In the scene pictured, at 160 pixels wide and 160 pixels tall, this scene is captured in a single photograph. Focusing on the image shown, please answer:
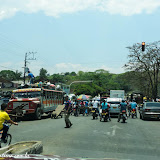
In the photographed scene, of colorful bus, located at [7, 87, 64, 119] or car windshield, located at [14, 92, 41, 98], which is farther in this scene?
car windshield, located at [14, 92, 41, 98]

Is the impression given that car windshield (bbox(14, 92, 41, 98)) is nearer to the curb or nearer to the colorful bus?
the colorful bus

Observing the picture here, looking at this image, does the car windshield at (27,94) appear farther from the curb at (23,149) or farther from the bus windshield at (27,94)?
the curb at (23,149)

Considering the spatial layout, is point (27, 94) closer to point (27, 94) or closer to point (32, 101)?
point (27, 94)

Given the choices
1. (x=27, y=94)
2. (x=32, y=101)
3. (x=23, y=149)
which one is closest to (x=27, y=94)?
(x=27, y=94)

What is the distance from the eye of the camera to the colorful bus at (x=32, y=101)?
773 inches

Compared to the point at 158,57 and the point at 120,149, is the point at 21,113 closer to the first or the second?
the point at 120,149

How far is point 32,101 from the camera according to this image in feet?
64.6

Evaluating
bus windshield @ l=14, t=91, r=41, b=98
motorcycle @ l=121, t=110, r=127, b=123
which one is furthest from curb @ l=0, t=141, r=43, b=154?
bus windshield @ l=14, t=91, r=41, b=98

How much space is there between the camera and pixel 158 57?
3784 cm

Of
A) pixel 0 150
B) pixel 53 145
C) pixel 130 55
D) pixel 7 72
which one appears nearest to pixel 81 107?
pixel 130 55

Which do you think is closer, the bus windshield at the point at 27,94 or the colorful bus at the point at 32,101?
the colorful bus at the point at 32,101

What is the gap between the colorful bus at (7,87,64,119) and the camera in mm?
19641

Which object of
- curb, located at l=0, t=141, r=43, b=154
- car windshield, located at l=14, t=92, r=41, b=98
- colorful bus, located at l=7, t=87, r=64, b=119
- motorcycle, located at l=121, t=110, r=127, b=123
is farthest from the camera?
car windshield, located at l=14, t=92, r=41, b=98

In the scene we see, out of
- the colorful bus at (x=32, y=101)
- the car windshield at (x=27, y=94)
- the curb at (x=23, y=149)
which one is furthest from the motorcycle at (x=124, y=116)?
the curb at (x=23, y=149)
